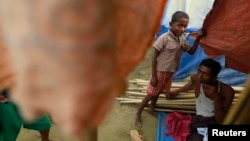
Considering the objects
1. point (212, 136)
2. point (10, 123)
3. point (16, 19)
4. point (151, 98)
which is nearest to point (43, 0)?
point (16, 19)

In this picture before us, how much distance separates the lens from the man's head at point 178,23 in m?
2.39

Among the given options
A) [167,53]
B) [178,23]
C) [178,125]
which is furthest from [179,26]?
[178,125]

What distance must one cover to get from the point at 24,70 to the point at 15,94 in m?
0.02

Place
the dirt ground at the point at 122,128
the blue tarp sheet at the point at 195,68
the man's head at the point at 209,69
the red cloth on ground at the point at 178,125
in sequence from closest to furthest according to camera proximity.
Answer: the man's head at the point at 209,69 → the red cloth on ground at the point at 178,125 → the dirt ground at the point at 122,128 → the blue tarp sheet at the point at 195,68

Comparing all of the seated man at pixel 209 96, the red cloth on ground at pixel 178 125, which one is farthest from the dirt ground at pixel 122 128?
the seated man at pixel 209 96

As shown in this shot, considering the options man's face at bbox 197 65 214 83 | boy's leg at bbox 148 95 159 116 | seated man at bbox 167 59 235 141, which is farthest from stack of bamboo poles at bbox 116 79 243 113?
man's face at bbox 197 65 214 83

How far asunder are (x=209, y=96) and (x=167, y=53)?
0.42m

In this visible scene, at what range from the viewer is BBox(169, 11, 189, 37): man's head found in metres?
2.39

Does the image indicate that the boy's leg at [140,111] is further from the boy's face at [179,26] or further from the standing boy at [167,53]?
the boy's face at [179,26]

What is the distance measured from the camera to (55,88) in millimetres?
222

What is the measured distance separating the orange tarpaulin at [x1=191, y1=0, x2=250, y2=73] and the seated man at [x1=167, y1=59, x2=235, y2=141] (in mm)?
116

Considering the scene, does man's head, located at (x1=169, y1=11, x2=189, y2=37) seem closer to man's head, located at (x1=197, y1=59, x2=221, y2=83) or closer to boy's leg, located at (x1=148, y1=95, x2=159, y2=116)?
man's head, located at (x1=197, y1=59, x2=221, y2=83)

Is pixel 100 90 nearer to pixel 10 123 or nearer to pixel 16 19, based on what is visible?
pixel 16 19

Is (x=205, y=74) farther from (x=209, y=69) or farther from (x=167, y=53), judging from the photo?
(x=167, y=53)
